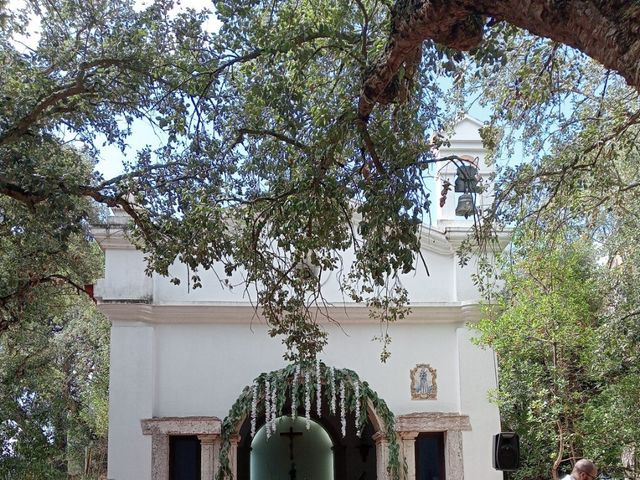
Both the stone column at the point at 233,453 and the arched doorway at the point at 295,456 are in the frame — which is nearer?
the stone column at the point at 233,453

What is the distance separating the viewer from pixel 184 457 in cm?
1209

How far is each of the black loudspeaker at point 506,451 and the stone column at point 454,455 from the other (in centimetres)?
353

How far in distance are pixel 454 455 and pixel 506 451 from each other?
3618 millimetres

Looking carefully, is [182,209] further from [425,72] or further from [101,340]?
[101,340]

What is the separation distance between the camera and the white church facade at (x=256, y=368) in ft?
38.9

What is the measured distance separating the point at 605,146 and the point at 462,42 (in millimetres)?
4256

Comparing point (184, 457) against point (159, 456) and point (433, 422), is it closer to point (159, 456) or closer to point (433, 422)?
point (159, 456)

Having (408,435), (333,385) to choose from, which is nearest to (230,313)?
(333,385)

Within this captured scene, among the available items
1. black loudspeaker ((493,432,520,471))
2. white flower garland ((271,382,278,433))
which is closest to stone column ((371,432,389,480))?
white flower garland ((271,382,278,433))

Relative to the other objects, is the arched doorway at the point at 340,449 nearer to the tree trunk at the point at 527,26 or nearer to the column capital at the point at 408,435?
the column capital at the point at 408,435

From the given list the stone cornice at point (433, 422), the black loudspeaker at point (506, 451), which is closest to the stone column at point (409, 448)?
the stone cornice at point (433, 422)

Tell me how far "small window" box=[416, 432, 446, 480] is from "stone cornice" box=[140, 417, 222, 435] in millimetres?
2990

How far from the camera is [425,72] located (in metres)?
7.72

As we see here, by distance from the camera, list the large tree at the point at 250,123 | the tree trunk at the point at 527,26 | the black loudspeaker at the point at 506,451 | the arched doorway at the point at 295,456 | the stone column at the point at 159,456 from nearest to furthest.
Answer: the tree trunk at the point at 527,26 → the large tree at the point at 250,123 → the black loudspeaker at the point at 506,451 → the stone column at the point at 159,456 → the arched doorway at the point at 295,456
